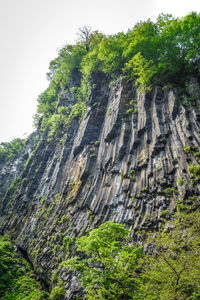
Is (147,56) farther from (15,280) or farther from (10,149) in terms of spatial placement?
(10,149)

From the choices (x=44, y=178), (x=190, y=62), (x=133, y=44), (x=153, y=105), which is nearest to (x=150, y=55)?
(x=133, y=44)

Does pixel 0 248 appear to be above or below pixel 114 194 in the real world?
below

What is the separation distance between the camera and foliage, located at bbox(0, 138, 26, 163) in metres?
50.4

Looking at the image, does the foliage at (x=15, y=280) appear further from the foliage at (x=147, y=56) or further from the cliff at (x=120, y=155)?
the foliage at (x=147, y=56)

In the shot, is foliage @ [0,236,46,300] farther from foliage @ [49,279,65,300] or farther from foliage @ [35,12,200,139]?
foliage @ [35,12,200,139]

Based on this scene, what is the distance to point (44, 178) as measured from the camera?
27.5 m

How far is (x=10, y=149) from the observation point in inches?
2051

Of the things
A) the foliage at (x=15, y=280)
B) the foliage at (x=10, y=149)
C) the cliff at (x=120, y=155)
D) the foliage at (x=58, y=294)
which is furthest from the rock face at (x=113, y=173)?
the foliage at (x=10, y=149)

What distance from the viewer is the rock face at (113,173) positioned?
465 inches

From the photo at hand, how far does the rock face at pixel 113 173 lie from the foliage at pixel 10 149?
26808mm

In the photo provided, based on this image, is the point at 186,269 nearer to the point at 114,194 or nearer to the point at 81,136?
the point at 114,194

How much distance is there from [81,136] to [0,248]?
1689 centimetres

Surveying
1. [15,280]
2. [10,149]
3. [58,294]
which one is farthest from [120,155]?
[10,149]

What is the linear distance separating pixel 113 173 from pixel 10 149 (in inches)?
1841
